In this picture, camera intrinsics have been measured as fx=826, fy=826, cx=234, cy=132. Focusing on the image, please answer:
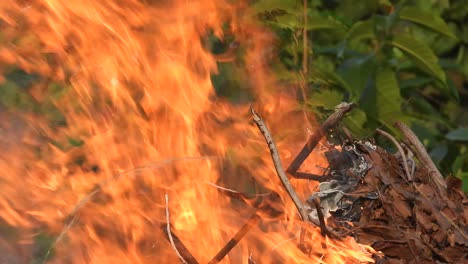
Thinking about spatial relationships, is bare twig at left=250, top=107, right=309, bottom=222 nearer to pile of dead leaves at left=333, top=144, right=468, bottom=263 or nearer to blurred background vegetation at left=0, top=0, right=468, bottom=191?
pile of dead leaves at left=333, top=144, right=468, bottom=263

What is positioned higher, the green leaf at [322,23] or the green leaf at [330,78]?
the green leaf at [322,23]

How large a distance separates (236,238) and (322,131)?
279 millimetres

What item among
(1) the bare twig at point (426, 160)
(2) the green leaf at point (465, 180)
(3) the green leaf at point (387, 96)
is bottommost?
(2) the green leaf at point (465, 180)

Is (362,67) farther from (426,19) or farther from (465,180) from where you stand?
Result: (465,180)

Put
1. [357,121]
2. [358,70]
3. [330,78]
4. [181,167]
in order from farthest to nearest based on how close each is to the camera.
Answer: [358,70], [330,78], [357,121], [181,167]

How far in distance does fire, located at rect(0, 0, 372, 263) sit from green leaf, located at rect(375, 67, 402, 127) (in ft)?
2.52

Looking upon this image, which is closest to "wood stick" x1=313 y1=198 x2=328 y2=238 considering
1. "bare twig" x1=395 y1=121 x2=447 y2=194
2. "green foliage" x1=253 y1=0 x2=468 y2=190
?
"bare twig" x1=395 y1=121 x2=447 y2=194

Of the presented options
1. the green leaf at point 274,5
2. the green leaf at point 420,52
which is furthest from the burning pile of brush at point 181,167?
the green leaf at point 420,52

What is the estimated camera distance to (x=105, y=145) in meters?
2.16

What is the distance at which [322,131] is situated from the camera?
1.68 metres

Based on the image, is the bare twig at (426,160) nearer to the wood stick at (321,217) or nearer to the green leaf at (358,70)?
the wood stick at (321,217)

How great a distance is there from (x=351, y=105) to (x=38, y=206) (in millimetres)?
991

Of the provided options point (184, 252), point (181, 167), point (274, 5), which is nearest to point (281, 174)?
point (184, 252)

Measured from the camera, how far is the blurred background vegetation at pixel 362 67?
9.04ft
